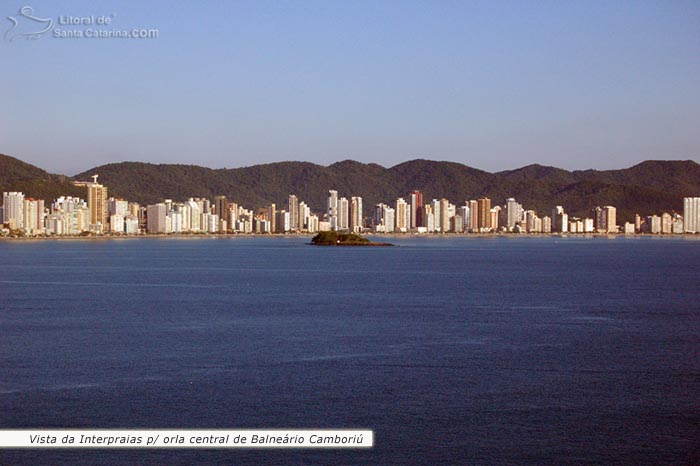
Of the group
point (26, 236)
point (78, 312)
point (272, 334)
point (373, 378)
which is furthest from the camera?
point (26, 236)

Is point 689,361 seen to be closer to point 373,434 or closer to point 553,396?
point 553,396

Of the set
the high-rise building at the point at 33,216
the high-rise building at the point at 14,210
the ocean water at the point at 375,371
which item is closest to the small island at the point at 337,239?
the high-rise building at the point at 14,210

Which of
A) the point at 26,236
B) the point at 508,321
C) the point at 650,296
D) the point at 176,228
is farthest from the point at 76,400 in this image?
the point at 176,228

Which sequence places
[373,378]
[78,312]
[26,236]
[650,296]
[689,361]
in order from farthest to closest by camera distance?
[26,236], [650,296], [78,312], [689,361], [373,378]

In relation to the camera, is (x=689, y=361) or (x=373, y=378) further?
(x=689, y=361)
